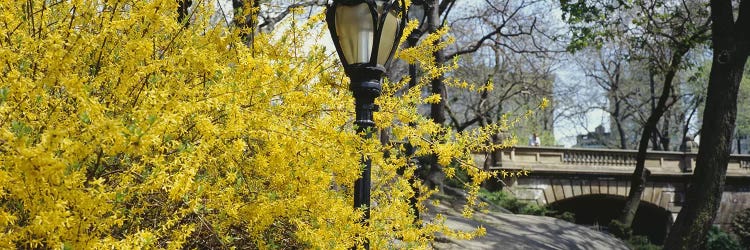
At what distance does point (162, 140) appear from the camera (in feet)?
8.98

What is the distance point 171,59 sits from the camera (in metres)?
3.11

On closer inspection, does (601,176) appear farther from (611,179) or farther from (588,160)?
(588,160)

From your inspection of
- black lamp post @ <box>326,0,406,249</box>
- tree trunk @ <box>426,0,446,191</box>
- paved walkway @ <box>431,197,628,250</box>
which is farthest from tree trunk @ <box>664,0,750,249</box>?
black lamp post @ <box>326,0,406,249</box>

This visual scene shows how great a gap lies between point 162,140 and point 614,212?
3269 cm

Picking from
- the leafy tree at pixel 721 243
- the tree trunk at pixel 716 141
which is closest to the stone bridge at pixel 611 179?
the leafy tree at pixel 721 243

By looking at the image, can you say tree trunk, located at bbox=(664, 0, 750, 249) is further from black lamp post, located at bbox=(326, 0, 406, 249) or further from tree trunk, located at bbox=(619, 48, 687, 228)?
tree trunk, located at bbox=(619, 48, 687, 228)

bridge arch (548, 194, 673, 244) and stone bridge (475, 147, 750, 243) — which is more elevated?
stone bridge (475, 147, 750, 243)

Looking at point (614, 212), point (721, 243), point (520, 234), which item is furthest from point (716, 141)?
point (614, 212)

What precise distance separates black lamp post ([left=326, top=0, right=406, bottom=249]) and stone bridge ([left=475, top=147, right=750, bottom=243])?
65.0ft

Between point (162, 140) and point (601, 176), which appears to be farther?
point (601, 176)

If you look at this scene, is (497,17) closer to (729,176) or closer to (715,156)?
(715,156)

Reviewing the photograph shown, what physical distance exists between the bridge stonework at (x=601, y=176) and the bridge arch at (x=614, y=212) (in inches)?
21.5

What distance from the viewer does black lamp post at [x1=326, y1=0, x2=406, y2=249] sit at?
4168 millimetres

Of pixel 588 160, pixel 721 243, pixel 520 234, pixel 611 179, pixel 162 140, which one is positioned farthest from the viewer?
pixel 588 160
